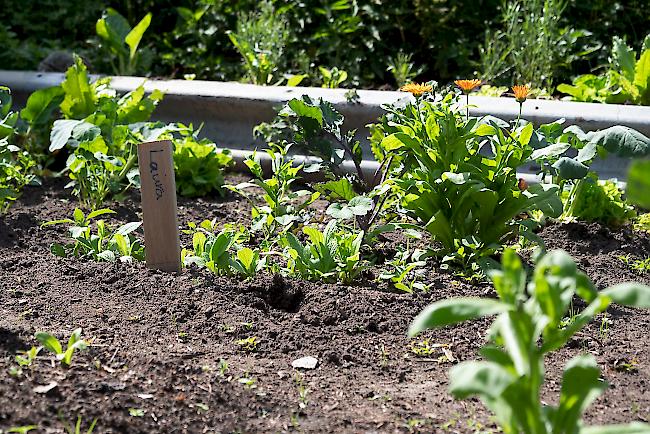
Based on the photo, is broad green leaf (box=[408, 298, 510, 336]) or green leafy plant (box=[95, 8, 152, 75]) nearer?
broad green leaf (box=[408, 298, 510, 336])

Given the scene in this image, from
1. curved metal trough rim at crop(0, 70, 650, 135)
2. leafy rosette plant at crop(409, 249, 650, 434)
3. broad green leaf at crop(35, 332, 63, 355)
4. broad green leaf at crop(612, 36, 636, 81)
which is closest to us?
leafy rosette plant at crop(409, 249, 650, 434)

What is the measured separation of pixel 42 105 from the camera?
18.2ft

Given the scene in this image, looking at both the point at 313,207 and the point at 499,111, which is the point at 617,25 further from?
the point at 313,207

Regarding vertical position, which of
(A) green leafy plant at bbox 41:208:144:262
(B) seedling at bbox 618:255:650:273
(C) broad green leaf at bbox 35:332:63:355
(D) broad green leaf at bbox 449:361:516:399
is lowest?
(B) seedling at bbox 618:255:650:273

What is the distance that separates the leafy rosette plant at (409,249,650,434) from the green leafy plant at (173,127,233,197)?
10.6 ft

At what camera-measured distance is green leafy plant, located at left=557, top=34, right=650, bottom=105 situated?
5.45m

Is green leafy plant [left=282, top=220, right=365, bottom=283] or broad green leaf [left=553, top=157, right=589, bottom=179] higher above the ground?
broad green leaf [left=553, top=157, right=589, bottom=179]

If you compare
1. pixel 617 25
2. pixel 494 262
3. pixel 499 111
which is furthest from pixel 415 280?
pixel 617 25

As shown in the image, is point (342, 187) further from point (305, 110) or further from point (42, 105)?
point (42, 105)

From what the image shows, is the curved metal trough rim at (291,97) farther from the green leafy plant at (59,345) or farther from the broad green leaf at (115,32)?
the green leafy plant at (59,345)

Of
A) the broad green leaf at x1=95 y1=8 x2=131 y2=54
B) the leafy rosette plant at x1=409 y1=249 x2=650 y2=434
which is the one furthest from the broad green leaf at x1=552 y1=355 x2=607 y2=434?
the broad green leaf at x1=95 y1=8 x2=131 y2=54

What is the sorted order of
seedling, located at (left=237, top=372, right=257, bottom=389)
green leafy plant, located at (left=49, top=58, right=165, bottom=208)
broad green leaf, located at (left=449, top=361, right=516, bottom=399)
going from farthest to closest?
green leafy plant, located at (left=49, top=58, right=165, bottom=208), seedling, located at (left=237, top=372, right=257, bottom=389), broad green leaf, located at (left=449, top=361, right=516, bottom=399)

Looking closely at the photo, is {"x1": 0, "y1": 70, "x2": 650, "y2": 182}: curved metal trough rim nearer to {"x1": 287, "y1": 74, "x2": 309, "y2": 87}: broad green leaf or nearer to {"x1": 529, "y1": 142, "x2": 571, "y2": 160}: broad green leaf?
{"x1": 287, "y1": 74, "x2": 309, "y2": 87}: broad green leaf

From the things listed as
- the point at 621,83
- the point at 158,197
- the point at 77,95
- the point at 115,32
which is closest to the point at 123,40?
the point at 115,32
